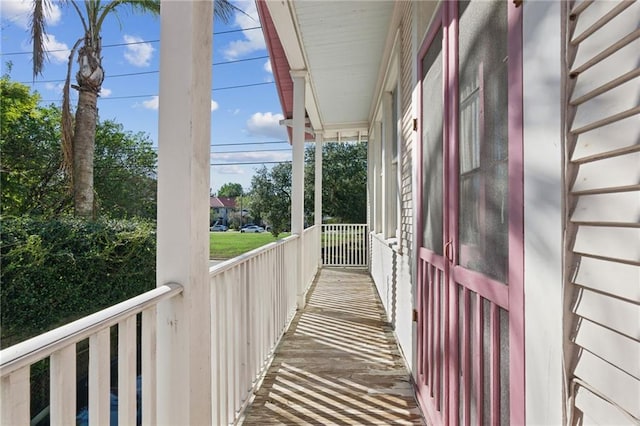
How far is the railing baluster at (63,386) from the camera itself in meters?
0.74

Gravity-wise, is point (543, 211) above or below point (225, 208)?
below

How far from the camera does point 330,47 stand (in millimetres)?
3822

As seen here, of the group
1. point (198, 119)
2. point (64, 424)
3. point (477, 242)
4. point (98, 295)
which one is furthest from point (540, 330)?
point (98, 295)

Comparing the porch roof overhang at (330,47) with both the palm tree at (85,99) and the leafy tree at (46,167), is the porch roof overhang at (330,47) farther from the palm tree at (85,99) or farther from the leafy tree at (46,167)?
the leafy tree at (46,167)

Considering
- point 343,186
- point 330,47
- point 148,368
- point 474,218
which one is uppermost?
point 330,47

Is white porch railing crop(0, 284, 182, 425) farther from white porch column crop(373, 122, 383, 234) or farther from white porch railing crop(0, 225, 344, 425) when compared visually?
white porch column crop(373, 122, 383, 234)

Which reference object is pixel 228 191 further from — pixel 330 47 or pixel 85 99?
pixel 330 47

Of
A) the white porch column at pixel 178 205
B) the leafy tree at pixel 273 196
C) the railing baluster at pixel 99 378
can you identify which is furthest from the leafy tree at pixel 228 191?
the railing baluster at pixel 99 378

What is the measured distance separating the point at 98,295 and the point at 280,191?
9.99m

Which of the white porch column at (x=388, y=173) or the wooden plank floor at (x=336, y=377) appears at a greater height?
the white porch column at (x=388, y=173)

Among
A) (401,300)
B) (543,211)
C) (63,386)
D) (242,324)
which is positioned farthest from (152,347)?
(401,300)

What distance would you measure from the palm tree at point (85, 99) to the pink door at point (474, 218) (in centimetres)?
582

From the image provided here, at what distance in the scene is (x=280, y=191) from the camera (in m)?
14.3

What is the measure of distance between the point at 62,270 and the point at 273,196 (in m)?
9.92
